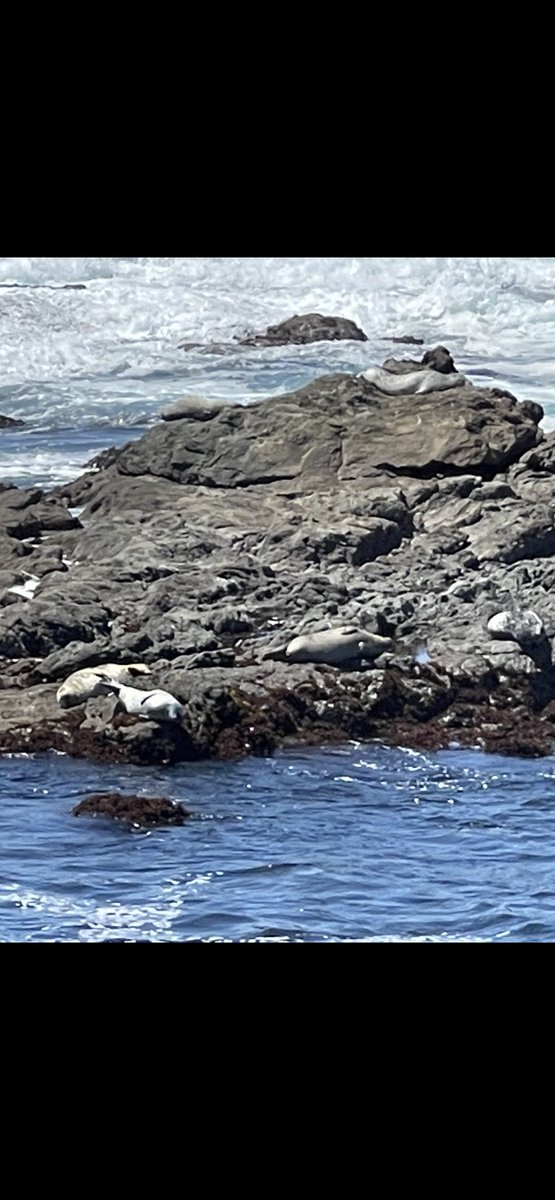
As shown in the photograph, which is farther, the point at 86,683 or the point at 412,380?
the point at 412,380

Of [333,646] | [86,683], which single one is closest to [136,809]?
[86,683]

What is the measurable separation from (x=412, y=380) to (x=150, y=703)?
5.73 feet

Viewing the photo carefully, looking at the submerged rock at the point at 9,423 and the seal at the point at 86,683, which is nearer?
the seal at the point at 86,683

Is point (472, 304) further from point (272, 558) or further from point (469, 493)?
point (272, 558)

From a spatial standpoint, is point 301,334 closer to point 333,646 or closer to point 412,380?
point 412,380

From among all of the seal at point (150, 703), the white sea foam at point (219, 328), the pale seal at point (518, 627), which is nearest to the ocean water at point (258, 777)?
the white sea foam at point (219, 328)

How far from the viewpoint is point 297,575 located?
25.7ft

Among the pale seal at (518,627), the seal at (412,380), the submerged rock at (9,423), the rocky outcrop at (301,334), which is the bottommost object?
the pale seal at (518,627)

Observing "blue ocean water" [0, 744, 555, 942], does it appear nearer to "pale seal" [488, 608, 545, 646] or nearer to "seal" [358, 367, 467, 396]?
"pale seal" [488, 608, 545, 646]

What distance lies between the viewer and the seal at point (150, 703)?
7.57 m

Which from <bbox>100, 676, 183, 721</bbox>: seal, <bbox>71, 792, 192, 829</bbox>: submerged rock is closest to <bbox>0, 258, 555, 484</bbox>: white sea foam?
<bbox>100, 676, 183, 721</bbox>: seal

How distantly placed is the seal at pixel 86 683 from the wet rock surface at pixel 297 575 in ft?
0.12

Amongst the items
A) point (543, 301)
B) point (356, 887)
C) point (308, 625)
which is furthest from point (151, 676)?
point (543, 301)

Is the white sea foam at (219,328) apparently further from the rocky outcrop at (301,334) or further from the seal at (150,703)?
the seal at (150,703)
